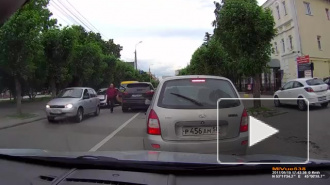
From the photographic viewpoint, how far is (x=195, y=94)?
214 inches

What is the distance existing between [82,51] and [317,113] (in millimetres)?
20544

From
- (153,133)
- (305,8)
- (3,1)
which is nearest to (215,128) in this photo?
(153,133)

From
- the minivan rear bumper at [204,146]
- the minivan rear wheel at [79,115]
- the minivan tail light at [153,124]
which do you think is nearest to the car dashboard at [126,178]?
the minivan rear bumper at [204,146]

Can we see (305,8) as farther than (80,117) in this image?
Yes

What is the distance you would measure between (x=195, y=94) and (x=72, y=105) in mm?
9737

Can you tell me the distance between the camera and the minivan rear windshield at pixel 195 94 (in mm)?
5320

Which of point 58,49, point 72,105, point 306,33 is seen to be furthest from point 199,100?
point 306,33

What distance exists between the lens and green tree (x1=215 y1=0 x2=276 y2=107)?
615 inches

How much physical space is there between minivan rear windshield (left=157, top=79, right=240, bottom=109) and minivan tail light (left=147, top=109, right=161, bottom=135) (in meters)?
0.19

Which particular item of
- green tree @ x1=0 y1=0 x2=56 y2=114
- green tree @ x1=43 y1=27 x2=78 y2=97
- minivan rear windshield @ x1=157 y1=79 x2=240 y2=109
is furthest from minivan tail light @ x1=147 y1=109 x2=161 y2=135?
green tree @ x1=43 y1=27 x2=78 y2=97

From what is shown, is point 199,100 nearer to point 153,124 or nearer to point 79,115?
point 153,124

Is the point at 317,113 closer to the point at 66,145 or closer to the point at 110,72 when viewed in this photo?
the point at 66,145

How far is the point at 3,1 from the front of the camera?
395 centimetres
